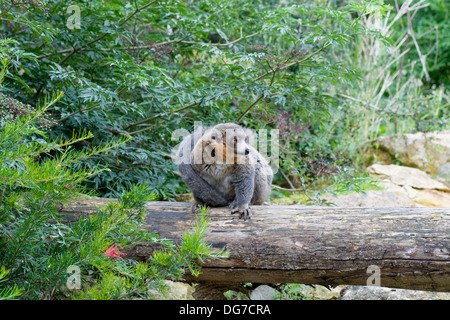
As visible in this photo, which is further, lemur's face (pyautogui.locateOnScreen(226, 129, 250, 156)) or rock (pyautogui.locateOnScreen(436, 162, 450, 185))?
rock (pyautogui.locateOnScreen(436, 162, 450, 185))

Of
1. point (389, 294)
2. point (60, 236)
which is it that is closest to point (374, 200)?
point (389, 294)

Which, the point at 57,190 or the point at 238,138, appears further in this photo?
the point at 238,138

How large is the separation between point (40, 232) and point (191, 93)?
2.21 metres

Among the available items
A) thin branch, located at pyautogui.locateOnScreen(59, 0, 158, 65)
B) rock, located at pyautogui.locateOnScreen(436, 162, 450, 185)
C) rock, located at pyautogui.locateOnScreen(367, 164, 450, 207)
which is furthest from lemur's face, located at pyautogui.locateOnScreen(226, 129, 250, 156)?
rock, located at pyautogui.locateOnScreen(436, 162, 450, 185)

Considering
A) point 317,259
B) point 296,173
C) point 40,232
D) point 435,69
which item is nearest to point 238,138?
point 317,259

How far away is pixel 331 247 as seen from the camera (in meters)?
2.74

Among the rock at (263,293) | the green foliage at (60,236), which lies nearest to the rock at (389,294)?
the rock at (263,293)

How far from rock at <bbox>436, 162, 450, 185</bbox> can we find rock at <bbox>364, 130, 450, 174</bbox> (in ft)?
0.20

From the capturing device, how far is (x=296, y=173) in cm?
477

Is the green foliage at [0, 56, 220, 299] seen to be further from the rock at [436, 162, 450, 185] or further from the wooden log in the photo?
the rock at [436, 162, 450, 185]

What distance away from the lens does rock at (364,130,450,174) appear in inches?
253

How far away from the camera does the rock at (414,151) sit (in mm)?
6430
